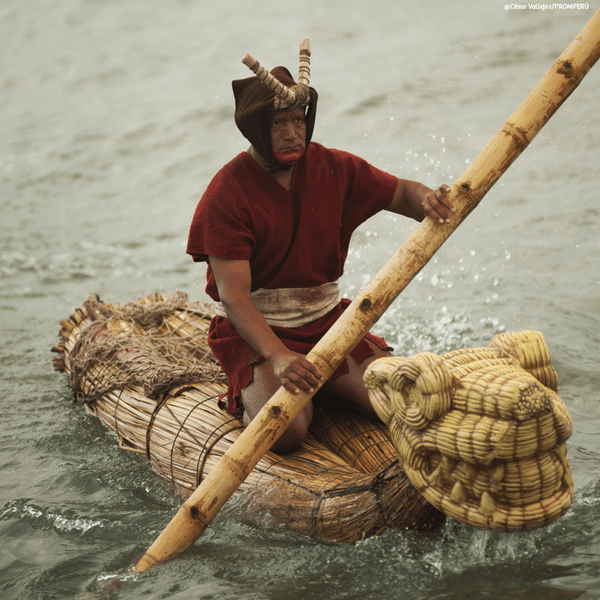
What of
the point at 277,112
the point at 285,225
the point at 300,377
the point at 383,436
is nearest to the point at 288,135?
the point at 277,112

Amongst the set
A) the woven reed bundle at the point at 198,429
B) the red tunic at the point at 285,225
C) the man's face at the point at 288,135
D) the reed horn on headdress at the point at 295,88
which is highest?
the reed horn on headdress at the point at 295,88

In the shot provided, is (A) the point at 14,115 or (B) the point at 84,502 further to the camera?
(A) the point at 14,115

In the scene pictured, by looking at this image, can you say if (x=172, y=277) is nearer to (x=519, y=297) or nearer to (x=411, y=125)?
(x=519, y=297)

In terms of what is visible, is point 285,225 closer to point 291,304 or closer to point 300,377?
point 291,304

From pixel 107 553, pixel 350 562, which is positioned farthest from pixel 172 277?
pixel 350 562

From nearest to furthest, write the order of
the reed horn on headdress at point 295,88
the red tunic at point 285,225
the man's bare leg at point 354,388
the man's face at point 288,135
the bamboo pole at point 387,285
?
1. the bamboo pole at point 387,285
2. the reed horn on headdress at point 295,88
3. the man's face at point 288,135
4. the red tunic at point 285,225
5. the man's bare leg at point 354,388

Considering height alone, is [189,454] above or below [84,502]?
above

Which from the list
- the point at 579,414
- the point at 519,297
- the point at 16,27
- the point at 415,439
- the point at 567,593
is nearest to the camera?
the point at 415,439

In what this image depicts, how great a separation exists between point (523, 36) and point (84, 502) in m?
9.79

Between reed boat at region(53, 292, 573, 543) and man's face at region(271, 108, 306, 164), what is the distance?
904 millimetres

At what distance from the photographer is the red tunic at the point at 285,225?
267 centimetres

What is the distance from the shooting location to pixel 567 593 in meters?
2.15

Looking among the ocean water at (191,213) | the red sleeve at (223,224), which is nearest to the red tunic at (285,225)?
the red sleeve at (223,224)

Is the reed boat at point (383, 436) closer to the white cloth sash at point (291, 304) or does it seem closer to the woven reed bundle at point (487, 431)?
the woven reed bundle at point (487, 431)
